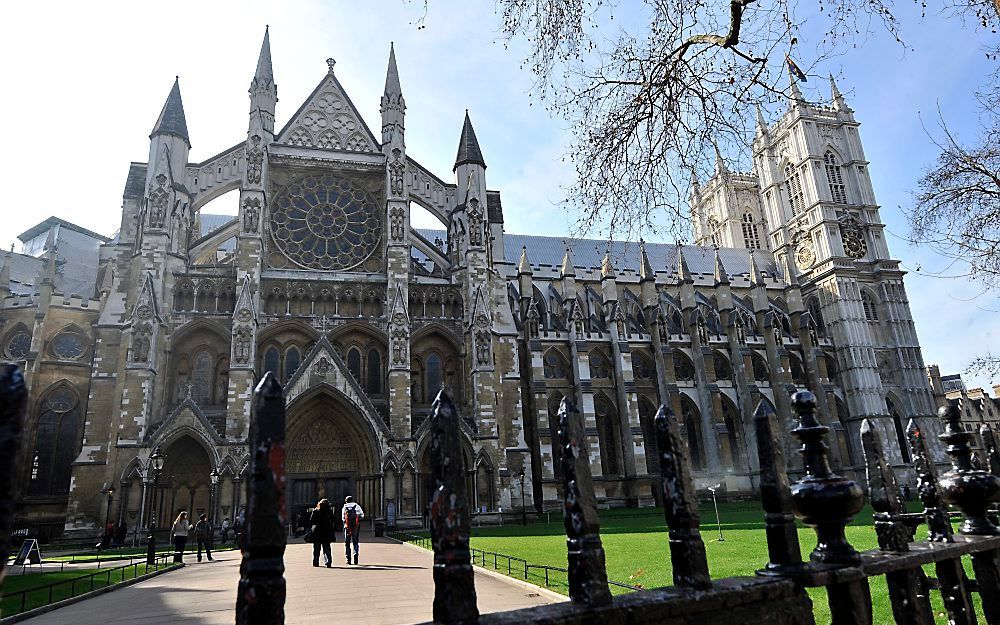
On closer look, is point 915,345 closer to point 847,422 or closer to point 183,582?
point 847,422

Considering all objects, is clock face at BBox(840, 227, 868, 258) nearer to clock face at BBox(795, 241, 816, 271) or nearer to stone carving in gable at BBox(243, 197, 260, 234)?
clock face at BBox(795, 241, 816, 271)

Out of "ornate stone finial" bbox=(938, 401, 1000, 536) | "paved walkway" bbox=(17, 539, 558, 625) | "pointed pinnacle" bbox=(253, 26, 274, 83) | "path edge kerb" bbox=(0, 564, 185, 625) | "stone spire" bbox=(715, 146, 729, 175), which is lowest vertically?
"paved walkway" bbox=(17, 539, 558, 625)

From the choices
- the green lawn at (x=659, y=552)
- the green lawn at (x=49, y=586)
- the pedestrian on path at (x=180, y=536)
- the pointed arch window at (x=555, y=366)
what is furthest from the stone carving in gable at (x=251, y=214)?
the pointed arch window at (x=555, y=366)

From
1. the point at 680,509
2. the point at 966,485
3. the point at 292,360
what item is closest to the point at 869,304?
the point at 292,360

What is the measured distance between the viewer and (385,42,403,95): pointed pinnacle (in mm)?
30516

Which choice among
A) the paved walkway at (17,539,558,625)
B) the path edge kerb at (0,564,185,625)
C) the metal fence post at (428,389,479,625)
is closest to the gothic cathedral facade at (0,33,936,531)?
the path edge kerb at (0,564,185,625)

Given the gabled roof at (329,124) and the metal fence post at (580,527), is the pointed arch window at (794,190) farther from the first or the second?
the metal fence post at (580,527)

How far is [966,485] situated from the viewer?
441 cm

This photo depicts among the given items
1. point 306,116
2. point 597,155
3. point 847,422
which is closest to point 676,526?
point 597,155

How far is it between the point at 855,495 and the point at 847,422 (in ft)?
156

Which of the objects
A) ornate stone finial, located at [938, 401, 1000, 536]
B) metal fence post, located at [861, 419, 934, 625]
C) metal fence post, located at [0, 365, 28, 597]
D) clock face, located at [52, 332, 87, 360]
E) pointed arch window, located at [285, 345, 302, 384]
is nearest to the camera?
metal fence post, located at [0, 365, 28, 597]

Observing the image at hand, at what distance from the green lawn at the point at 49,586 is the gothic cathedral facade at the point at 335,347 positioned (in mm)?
8152

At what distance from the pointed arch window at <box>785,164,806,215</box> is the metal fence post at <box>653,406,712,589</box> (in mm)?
55005

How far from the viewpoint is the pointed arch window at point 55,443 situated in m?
28.2
